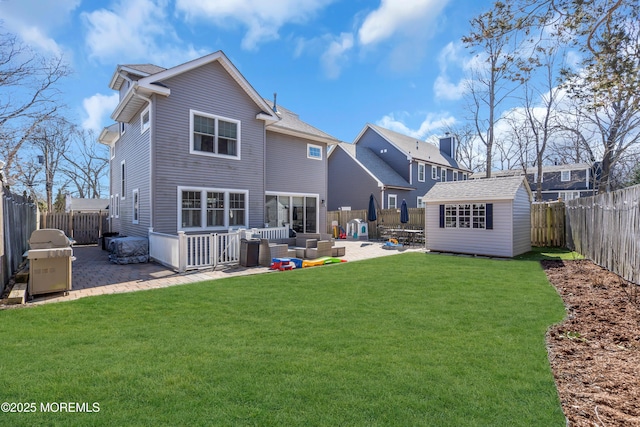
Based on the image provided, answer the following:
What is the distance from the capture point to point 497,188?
1262cm

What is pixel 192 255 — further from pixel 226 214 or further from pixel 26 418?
pixel 26 418

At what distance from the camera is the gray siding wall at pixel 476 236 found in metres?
12.0

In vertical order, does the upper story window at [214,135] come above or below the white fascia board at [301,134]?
below

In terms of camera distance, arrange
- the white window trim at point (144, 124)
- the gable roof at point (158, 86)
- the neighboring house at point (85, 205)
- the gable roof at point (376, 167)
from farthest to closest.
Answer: the neighboring house at point (85, 205), the gable roof at point (376, 167), the white window trim at point (144, 124), the gable roof at point (158, 86)

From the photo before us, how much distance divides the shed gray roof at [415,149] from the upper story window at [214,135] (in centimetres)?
1736

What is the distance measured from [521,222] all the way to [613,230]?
A: 4957 mm

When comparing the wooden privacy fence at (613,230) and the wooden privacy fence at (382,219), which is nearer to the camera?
the wooden privacy fence at (613,230)

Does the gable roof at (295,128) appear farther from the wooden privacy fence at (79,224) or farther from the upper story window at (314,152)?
the wooden privacy fence at (79,224)

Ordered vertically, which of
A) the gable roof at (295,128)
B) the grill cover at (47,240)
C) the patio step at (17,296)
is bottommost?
the patio step at (17,296)

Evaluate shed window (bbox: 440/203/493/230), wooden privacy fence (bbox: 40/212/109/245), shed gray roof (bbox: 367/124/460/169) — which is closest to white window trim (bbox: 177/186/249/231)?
shed window (bbox: 440/203/493/230)

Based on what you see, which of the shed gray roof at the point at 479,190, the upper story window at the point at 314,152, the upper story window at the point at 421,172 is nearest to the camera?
the shed gray roof at the point at 479,190

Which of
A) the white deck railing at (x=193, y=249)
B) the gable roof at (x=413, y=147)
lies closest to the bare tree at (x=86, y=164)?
the gable roof at (x=413, y=147)

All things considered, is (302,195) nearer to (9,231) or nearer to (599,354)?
(9,231)

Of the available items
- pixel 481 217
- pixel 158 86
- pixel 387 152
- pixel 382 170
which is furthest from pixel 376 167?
pixel 158 86
